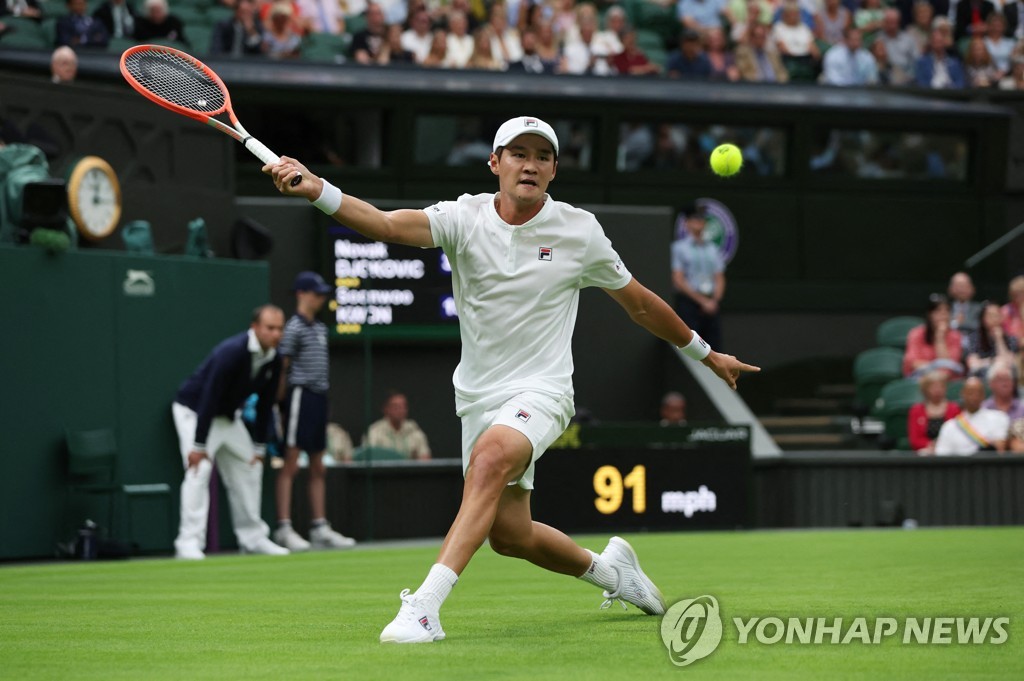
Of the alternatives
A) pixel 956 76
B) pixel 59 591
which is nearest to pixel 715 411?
pixel 956 76

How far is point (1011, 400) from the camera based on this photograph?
60.6 feet

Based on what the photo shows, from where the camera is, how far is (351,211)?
643 cm

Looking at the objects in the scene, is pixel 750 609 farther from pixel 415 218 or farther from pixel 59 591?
pixel 59 591

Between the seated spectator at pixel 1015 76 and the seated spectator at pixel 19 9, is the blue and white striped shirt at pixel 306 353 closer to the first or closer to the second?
the seated spectator at pixel 19 9

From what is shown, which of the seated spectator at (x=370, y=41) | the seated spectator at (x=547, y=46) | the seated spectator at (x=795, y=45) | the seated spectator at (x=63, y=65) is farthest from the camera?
the seated spectator at (x=795, y=45)

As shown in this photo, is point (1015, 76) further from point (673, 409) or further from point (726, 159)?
point (726, 159)

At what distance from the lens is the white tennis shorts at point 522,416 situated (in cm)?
665

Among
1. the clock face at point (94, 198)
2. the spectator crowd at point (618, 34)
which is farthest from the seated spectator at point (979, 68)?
the clock face at point (94, 198)

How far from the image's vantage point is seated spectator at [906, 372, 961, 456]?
60.4 ft

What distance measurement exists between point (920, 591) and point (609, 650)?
2.98 meters

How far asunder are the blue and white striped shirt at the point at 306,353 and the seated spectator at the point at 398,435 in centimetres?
250

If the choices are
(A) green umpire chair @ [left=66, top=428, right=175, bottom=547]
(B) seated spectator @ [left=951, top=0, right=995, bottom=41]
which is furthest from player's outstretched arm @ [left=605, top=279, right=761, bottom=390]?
(B) seated spectator @ [left=951, top=0, right=995, bottom=41]

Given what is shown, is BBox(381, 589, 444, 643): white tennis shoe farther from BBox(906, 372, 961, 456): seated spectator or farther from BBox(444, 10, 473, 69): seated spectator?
BBox(444, 10, 473, 69): seated spectator

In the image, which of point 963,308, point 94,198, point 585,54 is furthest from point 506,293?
point 585,54
